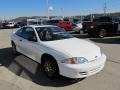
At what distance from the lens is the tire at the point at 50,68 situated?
569 centimetres

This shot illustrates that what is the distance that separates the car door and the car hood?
619 mm

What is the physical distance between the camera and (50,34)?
A: 6.99 meters

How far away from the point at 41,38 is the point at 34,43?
0.28m

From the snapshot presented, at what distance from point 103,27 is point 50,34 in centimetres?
991

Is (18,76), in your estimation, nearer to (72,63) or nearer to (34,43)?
(34,43)

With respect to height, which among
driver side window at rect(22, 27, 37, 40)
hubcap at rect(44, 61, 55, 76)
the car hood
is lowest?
hubcap at rect(44, 61, 55, 76)

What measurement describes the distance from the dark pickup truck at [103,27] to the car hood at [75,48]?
972 centimetres

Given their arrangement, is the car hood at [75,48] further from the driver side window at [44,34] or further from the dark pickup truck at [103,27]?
the dark pickup truck at [103,27]

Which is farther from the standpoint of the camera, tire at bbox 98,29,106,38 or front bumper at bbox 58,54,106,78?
tire at bbox 98,29,106,38

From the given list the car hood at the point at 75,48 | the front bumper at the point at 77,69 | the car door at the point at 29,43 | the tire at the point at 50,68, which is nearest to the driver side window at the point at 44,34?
the car door at the point at 29,43

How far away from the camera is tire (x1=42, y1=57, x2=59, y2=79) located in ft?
18.7

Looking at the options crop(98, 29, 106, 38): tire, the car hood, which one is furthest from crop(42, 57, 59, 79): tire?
crop(98, 29, 106, 38): tire

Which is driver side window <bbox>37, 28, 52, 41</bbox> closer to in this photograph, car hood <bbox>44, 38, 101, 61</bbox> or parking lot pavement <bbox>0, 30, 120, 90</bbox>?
car hood <bbox>44, 38, 101, 61</bbox>

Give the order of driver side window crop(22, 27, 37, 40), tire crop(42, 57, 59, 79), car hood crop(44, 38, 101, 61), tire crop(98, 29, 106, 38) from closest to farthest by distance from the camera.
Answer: car hood crop(44, 38, 101, 61) < tire crop(42, 57, 59, 79) < driver side window crop(22, 27, 37, 40) < tire crop(98, 29, 106, 38)
